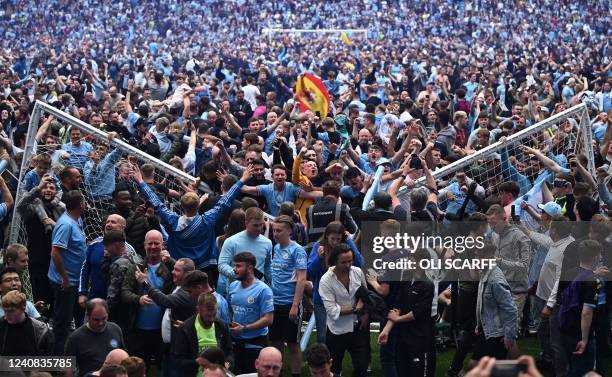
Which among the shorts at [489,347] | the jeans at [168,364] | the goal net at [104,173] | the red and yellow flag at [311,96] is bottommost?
the jeans at [168,364]

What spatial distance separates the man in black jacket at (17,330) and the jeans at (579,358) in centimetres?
397

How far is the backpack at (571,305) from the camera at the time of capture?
9.45 m

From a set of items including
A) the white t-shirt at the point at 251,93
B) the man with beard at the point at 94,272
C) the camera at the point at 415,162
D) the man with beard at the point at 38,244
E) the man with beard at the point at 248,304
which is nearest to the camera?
the man with beard at the point at 248,304

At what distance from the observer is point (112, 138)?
1237 centimetres

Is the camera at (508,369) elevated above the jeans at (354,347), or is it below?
below

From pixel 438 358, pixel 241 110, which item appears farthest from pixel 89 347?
pixel 241 110

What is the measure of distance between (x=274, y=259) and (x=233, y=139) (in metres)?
6.90

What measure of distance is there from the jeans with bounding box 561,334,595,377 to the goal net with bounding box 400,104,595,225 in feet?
8.87

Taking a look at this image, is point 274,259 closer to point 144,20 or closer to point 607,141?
point 607,141

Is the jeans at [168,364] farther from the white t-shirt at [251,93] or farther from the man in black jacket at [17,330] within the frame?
the white t-shirt at [251,93]

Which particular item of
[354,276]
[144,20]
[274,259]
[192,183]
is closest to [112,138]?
[192,183]

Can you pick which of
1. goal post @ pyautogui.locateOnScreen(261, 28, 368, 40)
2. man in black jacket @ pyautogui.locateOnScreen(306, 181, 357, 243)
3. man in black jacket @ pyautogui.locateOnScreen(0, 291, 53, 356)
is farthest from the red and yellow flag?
goal post @ pyautogui.locateOnScreen(261, 28, 368, 40)

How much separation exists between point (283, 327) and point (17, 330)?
214 centimetres

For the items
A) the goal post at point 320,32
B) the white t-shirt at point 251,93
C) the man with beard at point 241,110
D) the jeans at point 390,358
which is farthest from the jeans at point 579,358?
the goal post at point 320,32
